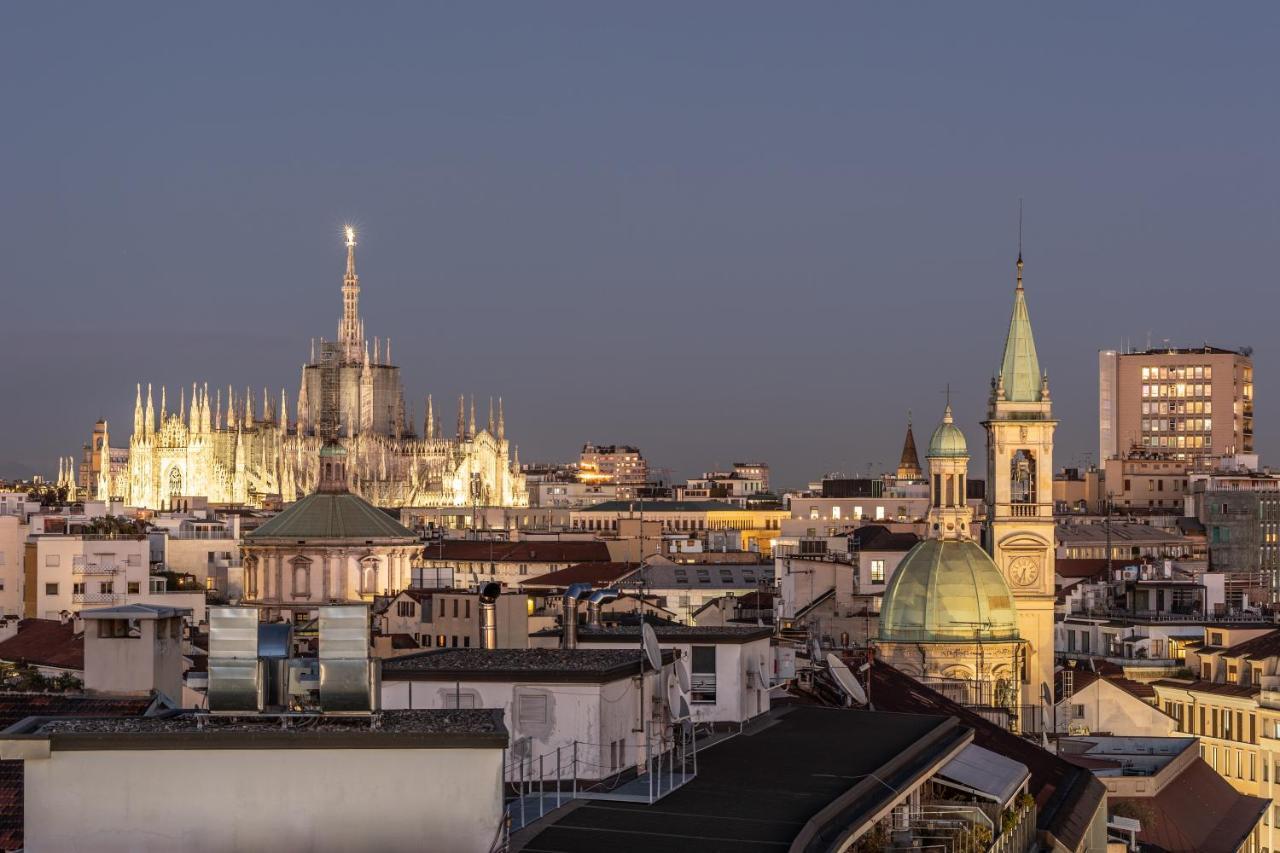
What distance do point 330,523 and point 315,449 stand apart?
68463 millimetres

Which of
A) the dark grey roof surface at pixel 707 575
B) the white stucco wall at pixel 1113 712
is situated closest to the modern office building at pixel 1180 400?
the dark grey roof surface at pixel 707 575

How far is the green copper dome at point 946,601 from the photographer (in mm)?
55625

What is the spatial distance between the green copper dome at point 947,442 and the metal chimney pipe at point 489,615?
114ft

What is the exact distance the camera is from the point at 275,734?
15297 mm

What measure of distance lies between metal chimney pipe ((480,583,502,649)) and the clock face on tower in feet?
122

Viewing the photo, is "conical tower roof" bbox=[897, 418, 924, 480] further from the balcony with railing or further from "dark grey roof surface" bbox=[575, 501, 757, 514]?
the balcony with railing

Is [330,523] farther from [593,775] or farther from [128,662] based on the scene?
[593,775]

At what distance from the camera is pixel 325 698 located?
1571 centimetres

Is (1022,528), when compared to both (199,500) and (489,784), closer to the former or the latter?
(489,784)

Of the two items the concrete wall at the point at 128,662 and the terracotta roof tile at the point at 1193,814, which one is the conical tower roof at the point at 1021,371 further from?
the concrete wall at the point at 128,662

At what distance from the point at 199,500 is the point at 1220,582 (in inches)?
3236

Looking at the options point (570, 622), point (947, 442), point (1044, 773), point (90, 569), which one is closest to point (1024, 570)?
point (947, 442)

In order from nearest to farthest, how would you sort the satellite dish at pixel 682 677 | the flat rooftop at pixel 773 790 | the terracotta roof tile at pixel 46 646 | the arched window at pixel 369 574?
the flat rooftop at pixel 773 790, the satellite dish at pixel 682 677, the terracotta roof tile at pixel 46 646, the arched window at pixel 369 574

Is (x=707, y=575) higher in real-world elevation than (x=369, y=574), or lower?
lower
